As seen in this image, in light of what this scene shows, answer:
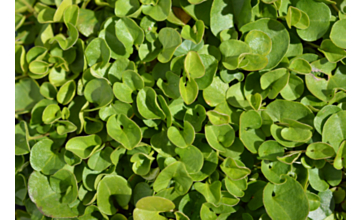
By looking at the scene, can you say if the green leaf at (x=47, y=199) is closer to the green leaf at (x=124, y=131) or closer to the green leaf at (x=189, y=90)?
the green leaf at (x=124, y=131)

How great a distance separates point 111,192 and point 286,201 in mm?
463

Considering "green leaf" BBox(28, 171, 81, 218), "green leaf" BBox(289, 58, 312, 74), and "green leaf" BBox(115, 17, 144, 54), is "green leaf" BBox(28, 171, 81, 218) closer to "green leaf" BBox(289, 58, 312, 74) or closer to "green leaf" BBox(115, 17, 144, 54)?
"green leaf" BBox(115, 17, 144, 54)

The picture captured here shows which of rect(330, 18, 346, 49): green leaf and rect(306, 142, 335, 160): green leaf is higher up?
rect(330, 18, 346, 49): green leaf

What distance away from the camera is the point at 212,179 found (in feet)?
2.36

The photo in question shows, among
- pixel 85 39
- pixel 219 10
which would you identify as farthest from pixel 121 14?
pixel 219 10

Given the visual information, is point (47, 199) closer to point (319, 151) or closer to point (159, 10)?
point (159, 10)

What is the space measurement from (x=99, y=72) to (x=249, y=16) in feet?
1.45

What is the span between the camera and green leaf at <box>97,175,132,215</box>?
724 mm

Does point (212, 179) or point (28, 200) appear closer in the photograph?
point (212, 179)

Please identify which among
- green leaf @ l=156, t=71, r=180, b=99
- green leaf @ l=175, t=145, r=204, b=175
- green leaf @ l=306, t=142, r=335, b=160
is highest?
green leaf @ l=156, t=71, r=180, b=99

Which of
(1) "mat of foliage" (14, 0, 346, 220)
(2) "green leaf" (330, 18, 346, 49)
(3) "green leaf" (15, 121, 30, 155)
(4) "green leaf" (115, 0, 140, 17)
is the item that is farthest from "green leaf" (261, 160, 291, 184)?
Answer: (3) "green leaf" (15, 121, 30, 155)

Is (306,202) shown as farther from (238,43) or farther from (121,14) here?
(121,14)

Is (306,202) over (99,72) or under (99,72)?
under

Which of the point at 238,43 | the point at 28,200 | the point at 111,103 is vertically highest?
the point at 238,43
